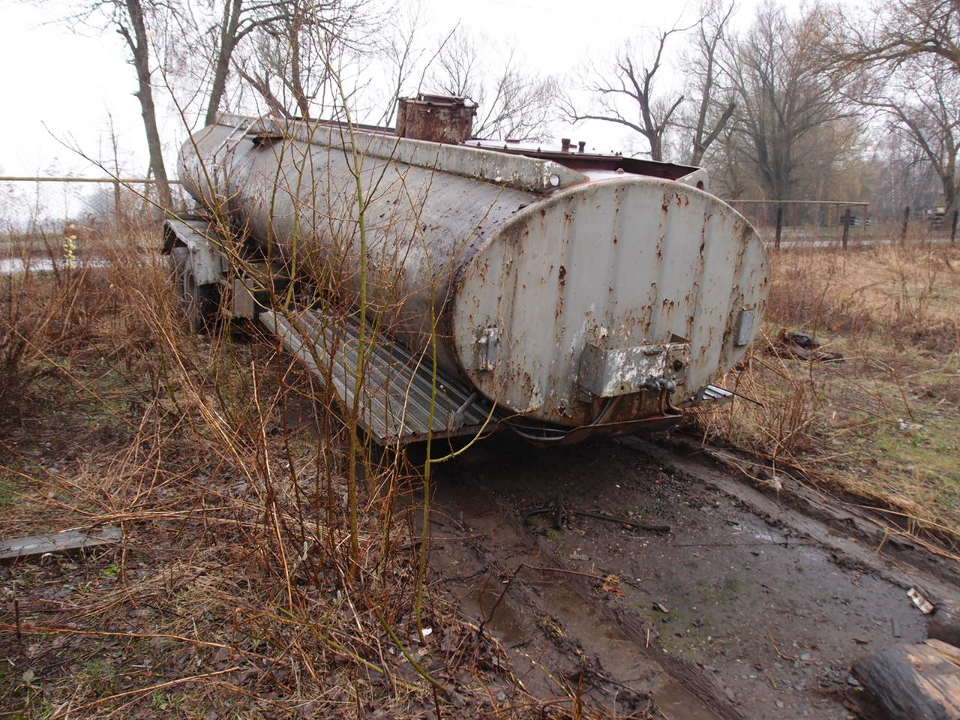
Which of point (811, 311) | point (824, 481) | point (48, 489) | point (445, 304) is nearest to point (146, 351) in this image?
point (48, 489)

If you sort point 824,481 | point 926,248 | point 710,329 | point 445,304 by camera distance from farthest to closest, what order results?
point 926,248
point 824,481
point 710,329
point 445,304

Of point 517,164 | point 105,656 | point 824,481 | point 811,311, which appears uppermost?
point 517,164

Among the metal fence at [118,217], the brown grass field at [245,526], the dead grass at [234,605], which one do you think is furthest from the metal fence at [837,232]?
the dead grass at [234,605]

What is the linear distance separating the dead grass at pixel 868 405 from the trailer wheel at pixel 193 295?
493 cm

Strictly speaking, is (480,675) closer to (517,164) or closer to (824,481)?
(517,164)

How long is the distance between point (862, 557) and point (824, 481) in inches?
36.6

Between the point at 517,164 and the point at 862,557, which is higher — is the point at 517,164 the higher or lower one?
the higher one

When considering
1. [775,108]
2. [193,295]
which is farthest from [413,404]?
[775,108]

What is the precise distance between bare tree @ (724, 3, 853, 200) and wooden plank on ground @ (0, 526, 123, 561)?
1391 inches

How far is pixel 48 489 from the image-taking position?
4.23m

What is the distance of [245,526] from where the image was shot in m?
3.55

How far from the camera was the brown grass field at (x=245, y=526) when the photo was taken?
9.07 ft

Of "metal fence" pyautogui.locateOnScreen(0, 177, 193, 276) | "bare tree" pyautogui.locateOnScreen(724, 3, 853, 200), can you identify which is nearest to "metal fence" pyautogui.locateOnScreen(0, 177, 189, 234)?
"metal fence" pyautogui.locateOnScreen(0, 177, 193, 276)

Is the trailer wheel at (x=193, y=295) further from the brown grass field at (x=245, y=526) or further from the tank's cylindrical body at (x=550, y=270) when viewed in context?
the tank's cylindrical body at (x=550, y=270)
